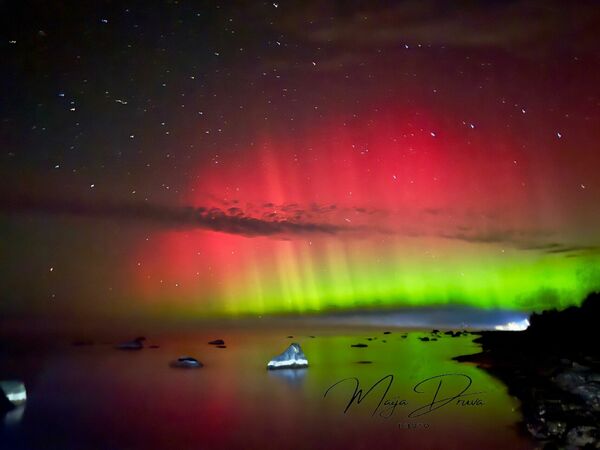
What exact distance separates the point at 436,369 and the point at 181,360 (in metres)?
20.7

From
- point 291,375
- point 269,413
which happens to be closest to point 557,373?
point 269,413

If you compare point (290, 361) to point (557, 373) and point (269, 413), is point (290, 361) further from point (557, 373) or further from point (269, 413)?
point (557, 373)

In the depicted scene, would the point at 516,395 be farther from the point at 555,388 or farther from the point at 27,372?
the point at 27,372

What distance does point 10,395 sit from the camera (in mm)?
18281

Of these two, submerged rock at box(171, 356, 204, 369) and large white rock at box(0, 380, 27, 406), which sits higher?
large white rock at box(0, 380, 27, 406)

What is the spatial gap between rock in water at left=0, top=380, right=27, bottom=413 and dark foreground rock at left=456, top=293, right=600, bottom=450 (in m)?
16.4

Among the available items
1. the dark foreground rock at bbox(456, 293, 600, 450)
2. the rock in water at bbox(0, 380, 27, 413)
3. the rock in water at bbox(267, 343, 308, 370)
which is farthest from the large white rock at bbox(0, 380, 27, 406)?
the dark foreground rock at bbox(456, 293, 600, 450)

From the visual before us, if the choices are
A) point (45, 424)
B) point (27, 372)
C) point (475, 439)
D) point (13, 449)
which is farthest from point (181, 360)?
point (475, 439)

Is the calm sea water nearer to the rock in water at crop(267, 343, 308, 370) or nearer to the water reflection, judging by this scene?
the water reflection

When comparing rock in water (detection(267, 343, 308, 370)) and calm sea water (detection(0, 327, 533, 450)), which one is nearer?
calm sea water (detection(0, 327, 533, 450))

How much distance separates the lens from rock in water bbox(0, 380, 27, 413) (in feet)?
56.4

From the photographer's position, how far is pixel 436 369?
2714 centimetres

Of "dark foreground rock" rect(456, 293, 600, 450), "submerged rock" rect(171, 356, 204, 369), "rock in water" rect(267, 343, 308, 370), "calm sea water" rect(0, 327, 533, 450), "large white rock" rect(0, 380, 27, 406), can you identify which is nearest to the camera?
"dark foreground rock" rect(456, 293, 600, 450)

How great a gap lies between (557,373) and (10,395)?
18.3m
